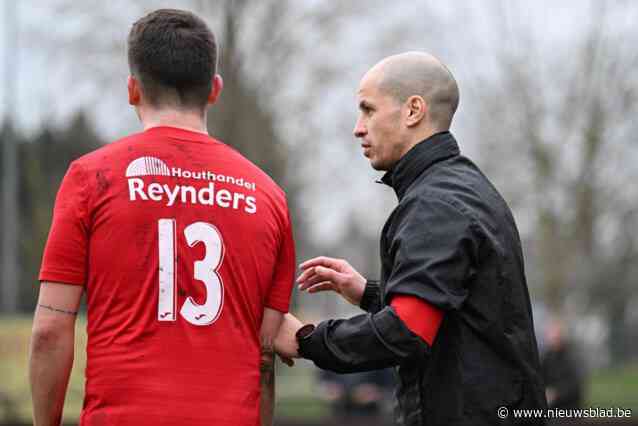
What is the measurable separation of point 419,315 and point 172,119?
3.55ft

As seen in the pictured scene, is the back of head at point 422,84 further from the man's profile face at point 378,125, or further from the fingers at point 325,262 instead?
the fingers at point 325,262

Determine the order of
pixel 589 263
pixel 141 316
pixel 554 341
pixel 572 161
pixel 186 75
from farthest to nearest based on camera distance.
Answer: pixel 589 263 < pixel 572 161 < pixel 554 341 < pixel 186 75 < pixel 141 316

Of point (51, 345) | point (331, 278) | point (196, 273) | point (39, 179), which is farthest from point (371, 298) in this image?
point (39, 179)

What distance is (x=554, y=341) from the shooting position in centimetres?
1478

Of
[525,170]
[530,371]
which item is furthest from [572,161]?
[530,371]

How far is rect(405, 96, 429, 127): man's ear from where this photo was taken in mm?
4195

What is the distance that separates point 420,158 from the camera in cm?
414

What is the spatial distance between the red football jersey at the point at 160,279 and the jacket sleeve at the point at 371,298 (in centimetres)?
72

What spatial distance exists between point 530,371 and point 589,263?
29410 millimetres

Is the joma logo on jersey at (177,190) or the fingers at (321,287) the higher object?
the joma logo on jersey at (177,190)

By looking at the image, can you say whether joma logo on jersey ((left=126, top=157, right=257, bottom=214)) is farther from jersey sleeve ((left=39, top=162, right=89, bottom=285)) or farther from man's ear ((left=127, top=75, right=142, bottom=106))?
man's ear ((left=127, top=75, right=142, bottom=106))

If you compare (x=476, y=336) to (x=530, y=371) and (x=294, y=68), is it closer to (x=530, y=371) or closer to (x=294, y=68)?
(x=530, y=371)

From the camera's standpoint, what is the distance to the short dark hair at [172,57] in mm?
3867

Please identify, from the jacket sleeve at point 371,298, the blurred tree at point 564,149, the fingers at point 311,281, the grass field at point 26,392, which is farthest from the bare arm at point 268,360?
the blurred tree at point 564,149
